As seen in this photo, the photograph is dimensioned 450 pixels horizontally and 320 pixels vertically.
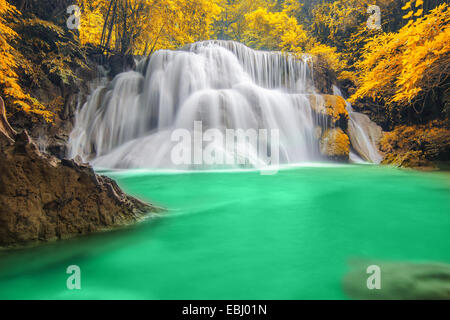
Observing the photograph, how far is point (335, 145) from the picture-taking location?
10.4 meters

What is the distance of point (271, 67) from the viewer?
45.8 feet

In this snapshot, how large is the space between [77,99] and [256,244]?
10.6 metres

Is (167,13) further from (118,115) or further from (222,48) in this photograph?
(118,115)

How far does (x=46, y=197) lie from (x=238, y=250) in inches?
67.4

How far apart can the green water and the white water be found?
450 cm

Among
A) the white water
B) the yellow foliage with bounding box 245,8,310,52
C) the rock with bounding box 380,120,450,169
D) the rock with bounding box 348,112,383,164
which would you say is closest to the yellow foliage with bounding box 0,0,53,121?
the white water

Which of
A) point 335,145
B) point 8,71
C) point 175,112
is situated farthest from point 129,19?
point 335,145

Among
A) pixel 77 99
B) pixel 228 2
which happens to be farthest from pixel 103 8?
pixel 228 2

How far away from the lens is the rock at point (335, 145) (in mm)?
10266

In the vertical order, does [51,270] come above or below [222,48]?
below

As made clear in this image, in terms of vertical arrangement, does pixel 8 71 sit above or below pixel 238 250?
above

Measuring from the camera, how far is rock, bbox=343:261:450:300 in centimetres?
151

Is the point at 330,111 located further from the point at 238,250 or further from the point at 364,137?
the point at 238,250

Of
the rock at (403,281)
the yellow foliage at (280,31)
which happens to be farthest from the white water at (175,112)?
the yellow foliage at (280,31)
